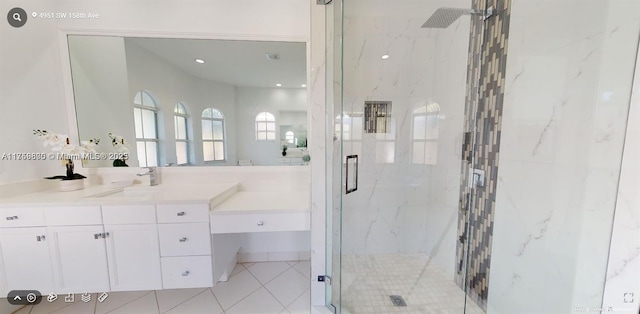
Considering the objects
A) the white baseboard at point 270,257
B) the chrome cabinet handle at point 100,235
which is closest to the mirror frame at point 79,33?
the chrome cabinet handle at point 100,235

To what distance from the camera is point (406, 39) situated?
202 cm

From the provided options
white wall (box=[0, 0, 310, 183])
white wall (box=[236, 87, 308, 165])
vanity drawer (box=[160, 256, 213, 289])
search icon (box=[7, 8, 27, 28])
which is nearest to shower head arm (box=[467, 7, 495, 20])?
white wall (box=[0, 0, 310, 183])

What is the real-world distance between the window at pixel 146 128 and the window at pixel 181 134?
0.18 m

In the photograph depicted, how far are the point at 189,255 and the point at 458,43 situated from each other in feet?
9.16

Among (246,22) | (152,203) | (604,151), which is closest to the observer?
(604,151)

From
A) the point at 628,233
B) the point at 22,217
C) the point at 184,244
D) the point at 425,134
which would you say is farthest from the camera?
the point at 425,134

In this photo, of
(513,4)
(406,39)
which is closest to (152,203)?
(406,39)

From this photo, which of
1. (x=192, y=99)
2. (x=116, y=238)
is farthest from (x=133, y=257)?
(x=192, y=99)

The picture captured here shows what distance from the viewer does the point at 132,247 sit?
1412 millimetres

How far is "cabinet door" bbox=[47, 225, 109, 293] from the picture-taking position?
1.37m

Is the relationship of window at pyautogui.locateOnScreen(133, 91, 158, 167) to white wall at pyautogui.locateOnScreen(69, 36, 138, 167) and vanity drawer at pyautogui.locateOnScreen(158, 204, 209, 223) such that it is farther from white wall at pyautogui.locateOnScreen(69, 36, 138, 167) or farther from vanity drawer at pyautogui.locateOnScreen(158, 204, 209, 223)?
vanity drawer at pyautogui.locateOnScreen(158, 204, 209, 223)

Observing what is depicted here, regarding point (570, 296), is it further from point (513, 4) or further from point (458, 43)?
point (458, 43)

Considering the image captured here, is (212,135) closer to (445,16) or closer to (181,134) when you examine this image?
(181,134)

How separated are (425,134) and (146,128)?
8.86ft
